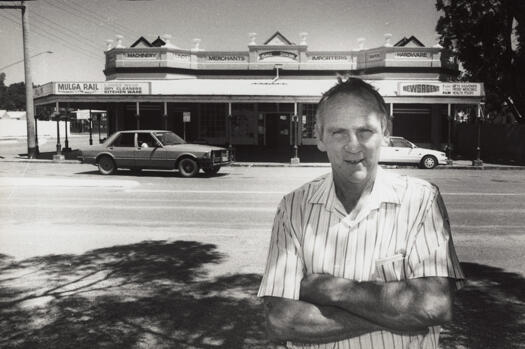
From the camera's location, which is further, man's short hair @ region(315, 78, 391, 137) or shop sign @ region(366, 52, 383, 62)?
shop sign @ region(366, 52, 383, 62)

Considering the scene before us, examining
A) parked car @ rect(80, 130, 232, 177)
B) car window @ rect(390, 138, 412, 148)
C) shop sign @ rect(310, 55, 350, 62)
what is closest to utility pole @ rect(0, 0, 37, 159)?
parked car @ rect(80, 130, 232, 177)

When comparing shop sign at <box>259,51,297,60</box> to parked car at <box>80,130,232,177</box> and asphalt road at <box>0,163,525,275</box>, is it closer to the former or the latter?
parked car at <box>80,130,232,177</box>

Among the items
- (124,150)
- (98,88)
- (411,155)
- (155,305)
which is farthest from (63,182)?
(411,155)

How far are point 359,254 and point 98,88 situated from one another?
25873mm

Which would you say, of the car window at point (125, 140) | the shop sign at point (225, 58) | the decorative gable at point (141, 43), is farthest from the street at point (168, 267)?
the decorative gable at point (141, 43)

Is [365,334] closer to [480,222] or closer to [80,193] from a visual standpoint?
[480,222]

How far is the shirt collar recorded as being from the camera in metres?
1.88

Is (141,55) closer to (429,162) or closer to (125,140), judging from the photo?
(125,140)

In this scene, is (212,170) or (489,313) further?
(212,170)

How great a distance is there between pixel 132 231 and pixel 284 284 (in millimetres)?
A: 7233

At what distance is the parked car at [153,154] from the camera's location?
17.7 metres

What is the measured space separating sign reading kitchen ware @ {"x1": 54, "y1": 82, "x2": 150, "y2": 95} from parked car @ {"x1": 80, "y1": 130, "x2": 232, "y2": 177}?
25.2 ft

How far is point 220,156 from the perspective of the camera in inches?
732

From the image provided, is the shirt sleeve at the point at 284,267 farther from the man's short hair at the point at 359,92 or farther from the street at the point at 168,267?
the street at the point at 168,267
